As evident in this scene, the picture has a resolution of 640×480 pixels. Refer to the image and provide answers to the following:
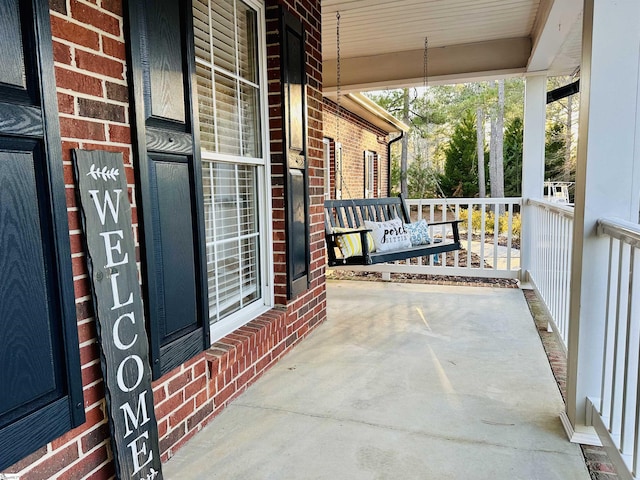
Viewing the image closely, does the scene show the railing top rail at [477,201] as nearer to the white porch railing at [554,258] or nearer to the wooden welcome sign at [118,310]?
the white porch railing at [554,258]

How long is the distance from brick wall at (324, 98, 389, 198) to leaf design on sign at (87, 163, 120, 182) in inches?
215

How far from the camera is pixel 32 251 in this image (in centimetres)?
133

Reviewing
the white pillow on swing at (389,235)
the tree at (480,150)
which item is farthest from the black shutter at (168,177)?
the tree at (480,150)

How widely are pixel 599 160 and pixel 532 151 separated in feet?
11.5

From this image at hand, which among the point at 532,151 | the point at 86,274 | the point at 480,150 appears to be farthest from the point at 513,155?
the point at 86,274

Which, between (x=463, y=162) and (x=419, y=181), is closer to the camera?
(x=419, y=181)

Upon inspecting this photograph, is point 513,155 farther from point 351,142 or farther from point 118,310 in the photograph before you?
point 118,310

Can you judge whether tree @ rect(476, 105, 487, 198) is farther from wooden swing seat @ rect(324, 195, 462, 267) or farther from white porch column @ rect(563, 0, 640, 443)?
white porch column @ rect(563, 0, 640, 443)

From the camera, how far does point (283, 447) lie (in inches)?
82.1

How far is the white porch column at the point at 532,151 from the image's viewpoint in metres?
5.09

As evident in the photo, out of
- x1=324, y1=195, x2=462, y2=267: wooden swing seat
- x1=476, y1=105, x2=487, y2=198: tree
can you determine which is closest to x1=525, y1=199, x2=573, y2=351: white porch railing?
x1=324, y1=195, x2=462, y2=267: wooden swing seat

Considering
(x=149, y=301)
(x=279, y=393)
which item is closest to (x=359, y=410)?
(x=279, y=393)

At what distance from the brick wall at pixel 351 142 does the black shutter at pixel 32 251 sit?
5740mm

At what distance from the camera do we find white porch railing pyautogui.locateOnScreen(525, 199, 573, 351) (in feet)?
10.3
